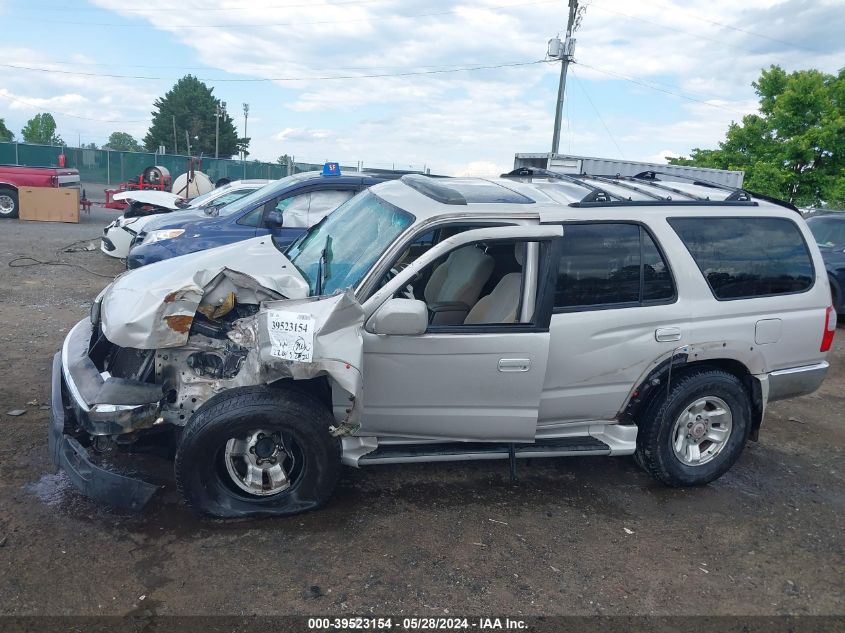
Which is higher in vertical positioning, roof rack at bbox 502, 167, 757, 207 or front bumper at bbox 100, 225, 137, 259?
roof rack at bbox 502, 167, 757, 207

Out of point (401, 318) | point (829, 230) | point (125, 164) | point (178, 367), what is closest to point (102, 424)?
point (178, 367)

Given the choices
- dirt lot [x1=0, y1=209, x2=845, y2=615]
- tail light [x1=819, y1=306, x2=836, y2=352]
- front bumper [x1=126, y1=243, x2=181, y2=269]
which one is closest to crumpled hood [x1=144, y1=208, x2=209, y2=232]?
front bumper [x1=126, y1=243, x2=181, y2=269]

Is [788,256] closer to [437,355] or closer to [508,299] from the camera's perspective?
[508,299]

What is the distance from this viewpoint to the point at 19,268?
10.6 meters

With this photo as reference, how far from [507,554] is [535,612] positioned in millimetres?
468

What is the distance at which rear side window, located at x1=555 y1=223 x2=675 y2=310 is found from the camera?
3996mm

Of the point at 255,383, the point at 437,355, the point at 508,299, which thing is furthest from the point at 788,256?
the point at 255,383

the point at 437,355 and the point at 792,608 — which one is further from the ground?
the point at 437,355

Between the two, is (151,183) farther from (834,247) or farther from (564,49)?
(834,247)

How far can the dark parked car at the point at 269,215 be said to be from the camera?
26.1 feet

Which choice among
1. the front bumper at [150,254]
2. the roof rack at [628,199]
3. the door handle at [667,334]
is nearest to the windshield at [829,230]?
the roof rack at [628,199]

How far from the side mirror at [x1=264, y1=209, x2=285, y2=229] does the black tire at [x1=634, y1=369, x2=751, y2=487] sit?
4.71m

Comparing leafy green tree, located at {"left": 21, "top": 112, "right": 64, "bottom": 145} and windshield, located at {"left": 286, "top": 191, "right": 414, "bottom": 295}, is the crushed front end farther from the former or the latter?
leafy green tree, located at {"left": 21, "top": 112, "right": 64, "bottom": 145}

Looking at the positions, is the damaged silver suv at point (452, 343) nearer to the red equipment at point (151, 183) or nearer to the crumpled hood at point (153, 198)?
the crumpled hood at point (153, 198)
